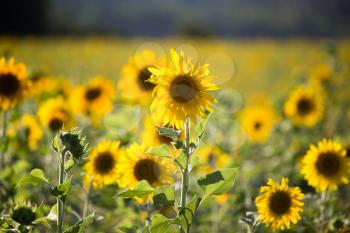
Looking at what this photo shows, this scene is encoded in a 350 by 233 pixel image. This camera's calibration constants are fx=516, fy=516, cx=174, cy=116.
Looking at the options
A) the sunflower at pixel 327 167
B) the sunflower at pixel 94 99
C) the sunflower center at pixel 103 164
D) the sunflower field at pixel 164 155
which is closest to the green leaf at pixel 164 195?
the sunflower field at pixel 164 155

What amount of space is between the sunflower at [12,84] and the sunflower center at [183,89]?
1070mm

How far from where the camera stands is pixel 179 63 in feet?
6.23

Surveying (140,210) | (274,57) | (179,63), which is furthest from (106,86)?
(274,57)

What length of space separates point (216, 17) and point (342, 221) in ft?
188

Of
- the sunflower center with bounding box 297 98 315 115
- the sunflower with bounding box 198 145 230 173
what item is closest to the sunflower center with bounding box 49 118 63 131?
the sunflower with bounding box 198 145 230 173

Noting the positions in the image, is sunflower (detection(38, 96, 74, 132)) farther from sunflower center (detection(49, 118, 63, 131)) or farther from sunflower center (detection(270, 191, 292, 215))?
sunflower center (detection(270, 191, 292, 215))

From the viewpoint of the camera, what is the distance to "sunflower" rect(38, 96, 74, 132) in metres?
3.09

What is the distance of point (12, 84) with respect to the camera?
2.65m

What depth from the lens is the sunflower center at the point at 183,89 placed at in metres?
1.90

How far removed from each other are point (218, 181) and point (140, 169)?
471 mm

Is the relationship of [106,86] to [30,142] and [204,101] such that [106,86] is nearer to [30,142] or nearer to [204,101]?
[30,142]

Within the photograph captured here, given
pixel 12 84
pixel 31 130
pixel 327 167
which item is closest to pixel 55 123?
pixel 31 130

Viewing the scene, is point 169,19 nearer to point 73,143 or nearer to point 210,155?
point 210,155

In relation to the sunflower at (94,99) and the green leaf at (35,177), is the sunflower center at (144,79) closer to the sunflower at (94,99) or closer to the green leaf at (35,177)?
the sunflower at (94,99)
